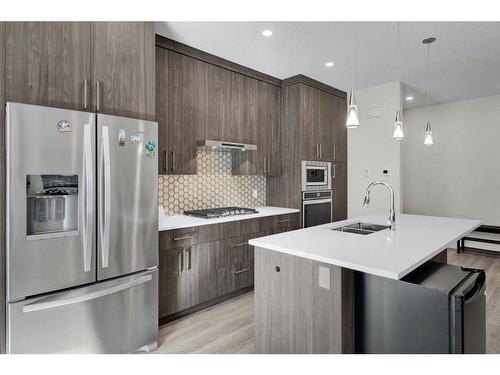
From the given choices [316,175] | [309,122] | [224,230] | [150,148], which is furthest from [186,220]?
[309,122]

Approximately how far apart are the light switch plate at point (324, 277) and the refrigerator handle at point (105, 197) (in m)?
1.36

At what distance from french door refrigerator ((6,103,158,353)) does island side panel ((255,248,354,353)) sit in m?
0.86

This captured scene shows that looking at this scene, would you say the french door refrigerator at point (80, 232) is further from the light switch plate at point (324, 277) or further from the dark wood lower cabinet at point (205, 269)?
the light switch plate at point (324, 277)

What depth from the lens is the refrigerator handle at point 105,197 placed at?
6.14 feet

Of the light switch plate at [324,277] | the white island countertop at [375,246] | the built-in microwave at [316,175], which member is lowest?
the light switch plate at [324,277]

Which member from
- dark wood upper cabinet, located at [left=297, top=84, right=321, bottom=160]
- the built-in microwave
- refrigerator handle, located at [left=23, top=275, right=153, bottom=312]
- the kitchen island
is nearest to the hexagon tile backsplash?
the built-in microwave

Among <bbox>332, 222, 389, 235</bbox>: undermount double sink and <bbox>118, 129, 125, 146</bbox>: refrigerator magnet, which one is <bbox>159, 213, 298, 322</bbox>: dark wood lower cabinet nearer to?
<bbox>118, 129, 125, 146</bbox>: refrigerator magnet

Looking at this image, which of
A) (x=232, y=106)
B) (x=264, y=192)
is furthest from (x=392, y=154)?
(x=232, y=106)

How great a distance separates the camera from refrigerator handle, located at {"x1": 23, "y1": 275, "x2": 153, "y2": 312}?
5.41 feet

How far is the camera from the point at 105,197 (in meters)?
1.88

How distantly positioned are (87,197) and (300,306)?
57.4 inches

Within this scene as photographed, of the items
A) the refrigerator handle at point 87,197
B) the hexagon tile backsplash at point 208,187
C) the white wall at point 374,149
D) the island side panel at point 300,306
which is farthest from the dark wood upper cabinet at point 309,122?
the refrigerator handle at point 87,197

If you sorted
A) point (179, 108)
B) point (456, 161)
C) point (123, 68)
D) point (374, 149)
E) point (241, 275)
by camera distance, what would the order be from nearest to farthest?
1. point (123, 68)
2. point (179, 108)
3. point (241, 275)
4. point (374, 149)
5. point (456, 161)

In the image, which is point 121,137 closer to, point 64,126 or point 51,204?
point 64,126
